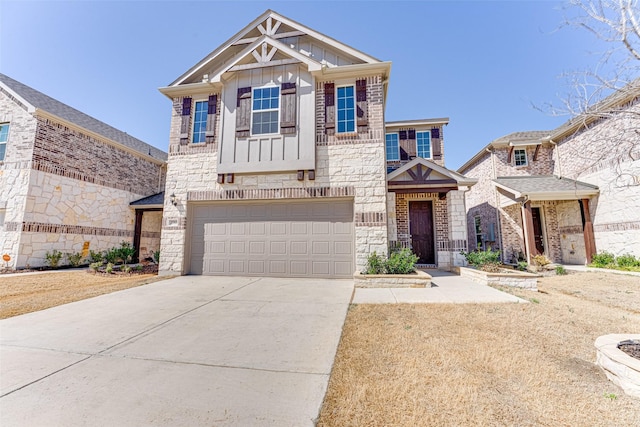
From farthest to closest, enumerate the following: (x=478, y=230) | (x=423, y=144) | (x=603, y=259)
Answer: (x=478, y=230), (x=423, y=144), (x=603, y=259)

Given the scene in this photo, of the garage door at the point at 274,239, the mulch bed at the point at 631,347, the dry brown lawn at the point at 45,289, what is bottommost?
the dry brown lawn at the point at 45,289

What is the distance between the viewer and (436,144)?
40.4 ft

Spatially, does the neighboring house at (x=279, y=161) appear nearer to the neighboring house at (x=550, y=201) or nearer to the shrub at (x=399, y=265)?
the shrub at (x=399, y=265)

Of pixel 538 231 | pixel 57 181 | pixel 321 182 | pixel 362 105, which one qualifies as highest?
pixel 362 105

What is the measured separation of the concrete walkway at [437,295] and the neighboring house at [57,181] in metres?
12.1

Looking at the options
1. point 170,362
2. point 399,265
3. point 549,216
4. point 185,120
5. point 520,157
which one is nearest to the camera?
point 170,362

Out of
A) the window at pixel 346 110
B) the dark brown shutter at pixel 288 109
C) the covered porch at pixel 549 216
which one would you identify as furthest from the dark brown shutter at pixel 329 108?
the covered porch at pixel 549 216

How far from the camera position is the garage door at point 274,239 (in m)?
7.89

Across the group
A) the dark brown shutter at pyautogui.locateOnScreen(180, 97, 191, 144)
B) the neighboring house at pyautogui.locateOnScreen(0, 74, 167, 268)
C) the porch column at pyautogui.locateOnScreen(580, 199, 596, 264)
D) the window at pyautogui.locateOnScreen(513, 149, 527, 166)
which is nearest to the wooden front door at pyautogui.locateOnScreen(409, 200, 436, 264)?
the porch column at pyautogui.locateOnScreen(580, 199, 596, 264)

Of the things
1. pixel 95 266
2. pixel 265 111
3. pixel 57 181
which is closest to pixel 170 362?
pixel 265 111

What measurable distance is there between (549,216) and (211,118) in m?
15.7

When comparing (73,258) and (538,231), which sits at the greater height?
(538,231)

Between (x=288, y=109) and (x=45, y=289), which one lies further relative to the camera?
(x=288, y=109)

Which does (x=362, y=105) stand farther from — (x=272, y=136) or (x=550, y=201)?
(x=550, y=201)
